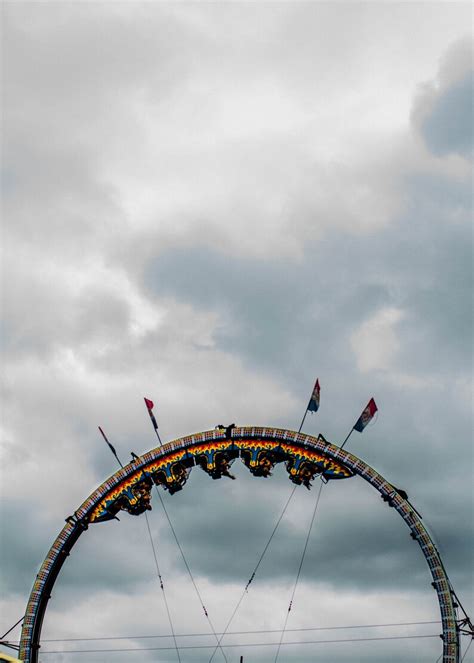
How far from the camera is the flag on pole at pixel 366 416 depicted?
46781 mm

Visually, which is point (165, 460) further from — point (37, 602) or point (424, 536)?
point (424, 536)

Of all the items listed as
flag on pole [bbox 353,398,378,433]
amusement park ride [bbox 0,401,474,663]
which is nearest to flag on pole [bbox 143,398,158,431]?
amusement park ride [bbox 0,401,474,663]

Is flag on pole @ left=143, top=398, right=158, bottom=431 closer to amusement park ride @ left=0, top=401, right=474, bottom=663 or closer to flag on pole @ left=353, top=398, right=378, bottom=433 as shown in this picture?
amusement park ride @ left=0, top=401, right=474, bottom=663

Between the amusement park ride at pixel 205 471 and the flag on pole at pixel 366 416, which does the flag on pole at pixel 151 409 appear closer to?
the amusement park ride at pixel 205 471

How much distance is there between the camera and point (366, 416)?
46812 millimetres

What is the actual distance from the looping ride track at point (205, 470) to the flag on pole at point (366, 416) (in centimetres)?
136

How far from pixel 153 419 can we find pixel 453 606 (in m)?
16.7

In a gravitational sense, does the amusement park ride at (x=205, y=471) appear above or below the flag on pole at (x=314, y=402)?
below

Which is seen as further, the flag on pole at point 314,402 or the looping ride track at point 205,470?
the flag on pole at point 314,402

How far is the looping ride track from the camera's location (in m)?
46.2

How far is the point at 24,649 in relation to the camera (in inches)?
1906

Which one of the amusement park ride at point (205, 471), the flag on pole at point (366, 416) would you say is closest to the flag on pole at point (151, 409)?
the amusement park ride at point (205, 471)

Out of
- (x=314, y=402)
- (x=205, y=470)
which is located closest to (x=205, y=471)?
(x=205, y=470)

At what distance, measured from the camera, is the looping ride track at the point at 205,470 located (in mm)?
46219
